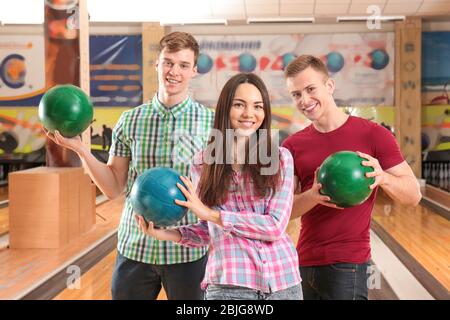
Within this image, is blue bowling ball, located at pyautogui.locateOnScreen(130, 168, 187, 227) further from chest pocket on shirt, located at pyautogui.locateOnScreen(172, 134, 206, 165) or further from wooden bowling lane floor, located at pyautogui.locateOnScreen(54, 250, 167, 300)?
wooden bowling lane floor, located at pyautogui.locateOnScreen(54, 250, 167, 300)

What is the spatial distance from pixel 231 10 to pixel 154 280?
667cm

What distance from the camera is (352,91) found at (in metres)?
8.41

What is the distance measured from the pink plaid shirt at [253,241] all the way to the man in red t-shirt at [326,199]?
26 centimetres

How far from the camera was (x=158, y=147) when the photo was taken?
1.64 meters

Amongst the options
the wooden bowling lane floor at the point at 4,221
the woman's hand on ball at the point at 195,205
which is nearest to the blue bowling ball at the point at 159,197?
the woman's hand on ball at the point at 195,205

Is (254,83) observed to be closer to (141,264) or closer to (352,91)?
(141,264)

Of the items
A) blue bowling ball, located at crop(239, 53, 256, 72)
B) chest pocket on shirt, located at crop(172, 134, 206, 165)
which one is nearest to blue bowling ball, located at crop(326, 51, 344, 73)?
blue bowling ball, located at crop(239, 53, 256, 72)

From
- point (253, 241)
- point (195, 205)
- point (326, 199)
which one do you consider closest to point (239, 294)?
point (253, 241)

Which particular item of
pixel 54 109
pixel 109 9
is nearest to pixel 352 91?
pixel 109 9

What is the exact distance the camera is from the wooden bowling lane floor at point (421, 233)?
381cm

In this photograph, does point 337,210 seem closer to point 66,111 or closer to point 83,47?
point 66,111

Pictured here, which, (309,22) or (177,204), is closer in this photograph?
(177,204)

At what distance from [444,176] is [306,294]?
7.58 m
